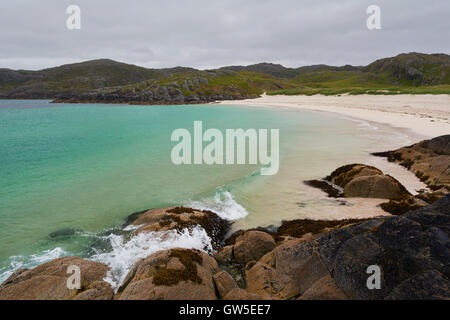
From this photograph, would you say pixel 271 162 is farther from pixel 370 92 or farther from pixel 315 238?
pixel 370 92

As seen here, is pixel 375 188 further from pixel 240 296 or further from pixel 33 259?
pixel 33 259

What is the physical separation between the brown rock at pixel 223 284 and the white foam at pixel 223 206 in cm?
609

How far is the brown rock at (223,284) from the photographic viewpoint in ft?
23.8

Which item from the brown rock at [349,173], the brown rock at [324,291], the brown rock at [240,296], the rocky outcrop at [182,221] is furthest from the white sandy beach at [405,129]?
the brown rock at [240,296]

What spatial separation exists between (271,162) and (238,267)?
16427 mm

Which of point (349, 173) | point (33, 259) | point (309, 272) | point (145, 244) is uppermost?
point (349, 173)

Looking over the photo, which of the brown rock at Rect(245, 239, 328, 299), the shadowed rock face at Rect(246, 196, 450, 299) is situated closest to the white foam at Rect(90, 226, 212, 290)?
the brown rock at Rect(245, 239, 328, 299)

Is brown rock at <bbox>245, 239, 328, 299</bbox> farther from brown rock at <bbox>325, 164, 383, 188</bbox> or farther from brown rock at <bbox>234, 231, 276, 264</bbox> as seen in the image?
brown rock at <bbox>325, 164, 383, 188</bbox>

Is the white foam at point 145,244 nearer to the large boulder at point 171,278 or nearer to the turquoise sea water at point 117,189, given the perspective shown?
the turquoise sea water at point 117,189

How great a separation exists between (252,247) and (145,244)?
4.96 m

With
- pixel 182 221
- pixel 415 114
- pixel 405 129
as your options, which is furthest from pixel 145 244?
pixel 415 114

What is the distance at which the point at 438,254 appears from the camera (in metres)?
5.95

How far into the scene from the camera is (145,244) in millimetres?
10977
